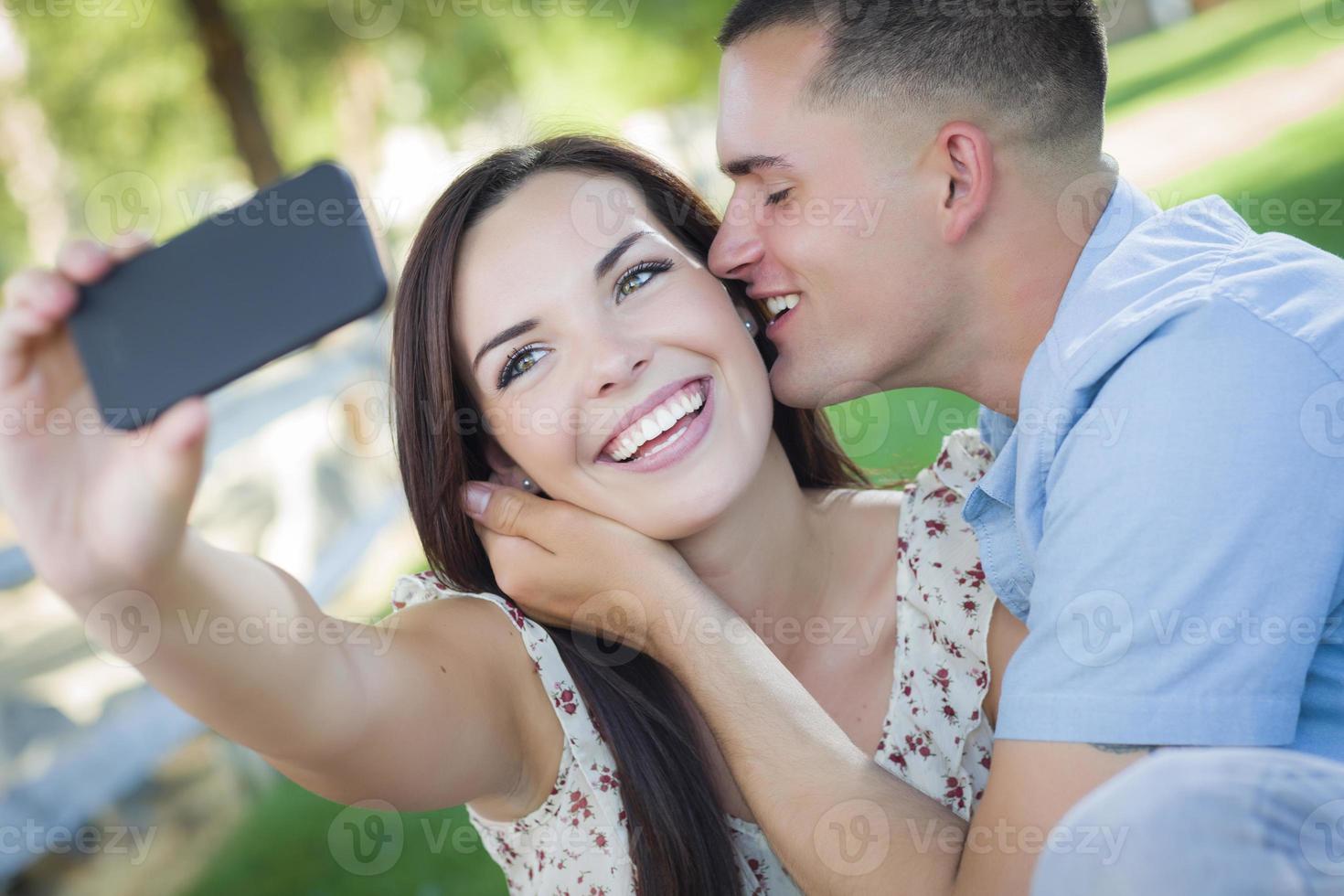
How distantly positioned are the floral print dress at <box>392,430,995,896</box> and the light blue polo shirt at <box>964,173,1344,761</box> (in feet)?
1.88

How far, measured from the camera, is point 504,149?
2787mm

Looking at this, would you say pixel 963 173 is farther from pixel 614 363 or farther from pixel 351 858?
pixel 351 858

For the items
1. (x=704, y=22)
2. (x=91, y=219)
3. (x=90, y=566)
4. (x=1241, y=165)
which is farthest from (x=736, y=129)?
(x=91, y=219)

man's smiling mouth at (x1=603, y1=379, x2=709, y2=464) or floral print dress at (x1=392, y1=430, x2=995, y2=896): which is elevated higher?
man's smiling mouth at (x1=603, y1=379, x2=709, y2=464)

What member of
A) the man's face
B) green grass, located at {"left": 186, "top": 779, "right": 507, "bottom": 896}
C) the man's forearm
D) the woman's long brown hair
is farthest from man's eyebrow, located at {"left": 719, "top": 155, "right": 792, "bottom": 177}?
green grass, located at {"left": 186, "top": 779, "right": 507, "bottom": 896}

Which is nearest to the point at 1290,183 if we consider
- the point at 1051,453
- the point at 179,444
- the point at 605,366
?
the point at 1051,453

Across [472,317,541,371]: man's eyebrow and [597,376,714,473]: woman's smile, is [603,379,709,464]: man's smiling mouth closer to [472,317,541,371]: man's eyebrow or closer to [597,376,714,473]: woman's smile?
[597,376,714,473]: woman's smile

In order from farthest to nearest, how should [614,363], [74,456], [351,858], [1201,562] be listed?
1. [351,858]
2. [614,363]
3. [1201,562]
4. [74,456]

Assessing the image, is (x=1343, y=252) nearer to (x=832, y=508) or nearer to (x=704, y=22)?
(x=832, y=508)

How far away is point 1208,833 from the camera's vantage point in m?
1.28

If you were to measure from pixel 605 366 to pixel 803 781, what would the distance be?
33.9 inches

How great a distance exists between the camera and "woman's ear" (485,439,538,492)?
281cm

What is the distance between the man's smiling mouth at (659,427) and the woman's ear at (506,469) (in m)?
0.32

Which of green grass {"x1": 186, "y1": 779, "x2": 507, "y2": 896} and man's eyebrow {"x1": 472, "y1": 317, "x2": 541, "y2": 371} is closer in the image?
man's eyebrow {"x1": 472, "y1": 317, "x2": 541, "y2": 371}
